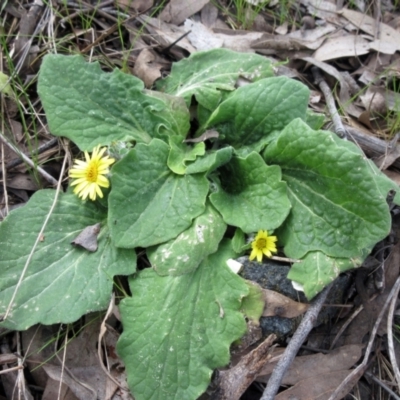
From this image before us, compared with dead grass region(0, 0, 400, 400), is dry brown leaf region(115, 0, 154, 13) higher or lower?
higher

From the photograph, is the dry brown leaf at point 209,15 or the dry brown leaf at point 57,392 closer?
the dry brown leaf at point 57,392

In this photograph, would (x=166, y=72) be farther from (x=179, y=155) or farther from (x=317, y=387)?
(x=317, y=387)

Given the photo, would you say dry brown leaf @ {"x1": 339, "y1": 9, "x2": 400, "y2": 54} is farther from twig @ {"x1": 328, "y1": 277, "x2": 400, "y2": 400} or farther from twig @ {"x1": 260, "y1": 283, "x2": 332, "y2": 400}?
twig @ {"x1": 260, "y1": 283, "x2": 332, "y2": 400}

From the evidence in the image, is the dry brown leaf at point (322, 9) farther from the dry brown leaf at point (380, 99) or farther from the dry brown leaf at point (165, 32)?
the dry brown leaf at point (165, 32)

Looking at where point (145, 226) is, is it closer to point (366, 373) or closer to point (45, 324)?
point (45, 324)

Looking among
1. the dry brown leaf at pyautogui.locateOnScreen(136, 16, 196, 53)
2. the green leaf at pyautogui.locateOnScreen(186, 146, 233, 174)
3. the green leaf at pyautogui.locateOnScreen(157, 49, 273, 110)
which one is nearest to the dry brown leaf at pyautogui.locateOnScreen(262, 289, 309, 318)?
the green leaf at pyautogui.locateOnScreen(186, 146, 233, 174)

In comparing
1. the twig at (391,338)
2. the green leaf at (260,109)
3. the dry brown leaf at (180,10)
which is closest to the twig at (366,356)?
the twig at (391,338)

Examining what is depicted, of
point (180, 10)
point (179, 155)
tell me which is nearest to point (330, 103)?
point (179, 155)
